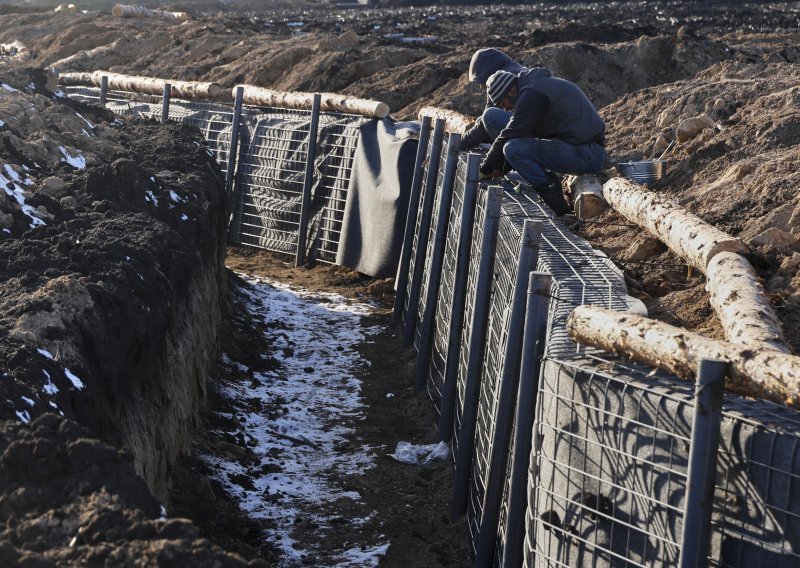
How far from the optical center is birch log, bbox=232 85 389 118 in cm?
1252

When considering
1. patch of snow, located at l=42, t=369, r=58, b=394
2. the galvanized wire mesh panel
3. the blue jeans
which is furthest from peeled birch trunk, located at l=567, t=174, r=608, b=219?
patch of snow, located at l=42, t=369, r=58, b=394

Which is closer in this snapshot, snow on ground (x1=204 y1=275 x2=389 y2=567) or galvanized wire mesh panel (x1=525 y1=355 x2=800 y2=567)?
galvanized wire mesh panel (x1=525 y1=355 x2=800 y2=567)

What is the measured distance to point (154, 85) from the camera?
Result: 1572 centimetres

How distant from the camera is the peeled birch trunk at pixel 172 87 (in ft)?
49.1

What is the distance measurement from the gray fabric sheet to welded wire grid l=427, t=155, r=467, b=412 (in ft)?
8.94

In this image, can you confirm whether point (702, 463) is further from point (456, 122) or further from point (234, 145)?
point (234, 145)

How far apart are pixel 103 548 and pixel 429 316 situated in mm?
5839

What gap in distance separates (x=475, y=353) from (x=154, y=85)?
10228mm

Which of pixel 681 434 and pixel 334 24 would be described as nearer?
pixel 681 434

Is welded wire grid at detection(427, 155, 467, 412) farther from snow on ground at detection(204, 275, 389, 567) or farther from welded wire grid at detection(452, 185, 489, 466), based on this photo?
snow on ground at detection(204, 275, 389, 567)

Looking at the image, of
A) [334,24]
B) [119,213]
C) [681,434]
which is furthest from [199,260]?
[334,24]

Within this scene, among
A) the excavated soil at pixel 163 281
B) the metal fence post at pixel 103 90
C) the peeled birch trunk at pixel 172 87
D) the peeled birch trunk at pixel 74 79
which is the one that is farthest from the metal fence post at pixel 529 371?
the peeled birch trunk at pixel 74 79

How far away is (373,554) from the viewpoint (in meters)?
6.42

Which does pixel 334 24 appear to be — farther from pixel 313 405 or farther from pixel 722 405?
pixel 722 405
